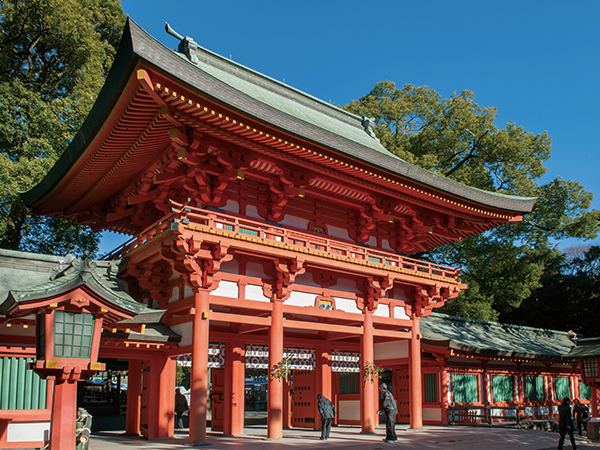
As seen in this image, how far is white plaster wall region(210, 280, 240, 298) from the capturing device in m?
13.3

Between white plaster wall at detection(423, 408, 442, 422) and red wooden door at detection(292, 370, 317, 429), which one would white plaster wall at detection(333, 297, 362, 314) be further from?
white plaster wall at detection(423, 408, 442, 422)

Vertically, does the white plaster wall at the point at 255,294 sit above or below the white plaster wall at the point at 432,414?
above

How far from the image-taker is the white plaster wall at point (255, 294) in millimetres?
13883

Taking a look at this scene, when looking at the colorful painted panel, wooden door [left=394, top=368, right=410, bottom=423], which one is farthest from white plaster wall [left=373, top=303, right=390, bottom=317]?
wooden door [left=394, top=368, right=410, bottom=423]

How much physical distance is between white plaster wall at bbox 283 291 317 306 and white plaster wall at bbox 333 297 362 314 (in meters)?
0.90

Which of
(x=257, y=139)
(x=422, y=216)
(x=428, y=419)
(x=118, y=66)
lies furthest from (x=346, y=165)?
(x=428, y=419)

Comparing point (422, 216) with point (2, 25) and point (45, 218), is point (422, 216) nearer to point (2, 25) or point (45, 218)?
point (45, 218)

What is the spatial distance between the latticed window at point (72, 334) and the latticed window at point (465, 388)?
52.4 feet

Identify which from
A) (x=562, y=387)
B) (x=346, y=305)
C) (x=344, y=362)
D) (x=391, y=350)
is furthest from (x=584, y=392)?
(x=346, y=305)

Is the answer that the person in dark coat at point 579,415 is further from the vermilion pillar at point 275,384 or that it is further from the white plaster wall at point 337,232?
the vermilion pillar at point 275,384

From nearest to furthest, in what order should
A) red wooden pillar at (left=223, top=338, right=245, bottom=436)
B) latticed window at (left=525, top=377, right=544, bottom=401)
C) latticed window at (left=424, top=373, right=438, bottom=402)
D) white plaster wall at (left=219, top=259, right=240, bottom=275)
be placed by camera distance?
1. white plaster wall at (left=219, top=259, right=240, bottom=275)
2. red wooden pillar at (left=223, top=338, right=245, bottom=436)
3. latticed window at (left=424, top=373, right=438, bottom=402)
4. latticed window at (left=525, top=377, right=544, bottom=401)

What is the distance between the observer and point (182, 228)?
11984 mm

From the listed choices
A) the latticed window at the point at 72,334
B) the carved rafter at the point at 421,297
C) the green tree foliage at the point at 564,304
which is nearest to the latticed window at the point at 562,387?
the green tree foliage at the point at 564,304

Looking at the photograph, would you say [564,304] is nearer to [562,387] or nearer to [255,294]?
[562,387]
